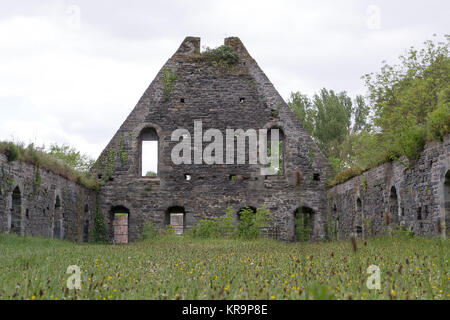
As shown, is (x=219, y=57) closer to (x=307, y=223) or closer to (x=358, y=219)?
(x=307, y=223)

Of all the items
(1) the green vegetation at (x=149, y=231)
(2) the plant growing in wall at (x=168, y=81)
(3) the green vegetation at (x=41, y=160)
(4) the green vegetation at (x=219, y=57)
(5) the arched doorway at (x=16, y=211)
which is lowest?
(1) the green vegetation at (x=149, y=231)

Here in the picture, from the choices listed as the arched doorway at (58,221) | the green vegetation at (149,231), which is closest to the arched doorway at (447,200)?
the green vegetation at (149,231)

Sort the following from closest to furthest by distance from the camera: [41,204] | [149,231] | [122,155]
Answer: [41,204], [149,231], [122,155]

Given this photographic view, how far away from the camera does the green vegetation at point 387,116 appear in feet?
45.9

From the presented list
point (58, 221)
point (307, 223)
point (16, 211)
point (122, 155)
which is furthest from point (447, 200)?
point (122, 155)

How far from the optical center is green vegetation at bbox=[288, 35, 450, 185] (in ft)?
45.9

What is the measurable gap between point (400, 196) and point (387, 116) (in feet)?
28.2

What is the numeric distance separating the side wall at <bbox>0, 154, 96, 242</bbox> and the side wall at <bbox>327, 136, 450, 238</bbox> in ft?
34.3

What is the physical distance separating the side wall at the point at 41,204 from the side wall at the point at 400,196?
1046 cm

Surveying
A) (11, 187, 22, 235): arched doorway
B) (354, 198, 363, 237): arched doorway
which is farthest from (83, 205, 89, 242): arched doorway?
(354, 198, 363, 237): arched doorway

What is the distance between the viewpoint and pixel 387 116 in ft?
75.3

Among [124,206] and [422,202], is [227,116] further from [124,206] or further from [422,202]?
[422,202]

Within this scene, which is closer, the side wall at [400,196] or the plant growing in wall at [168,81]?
the side wall at [400,196]

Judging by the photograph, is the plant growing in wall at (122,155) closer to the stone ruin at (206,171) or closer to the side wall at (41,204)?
the stone ruin at (206,171)
